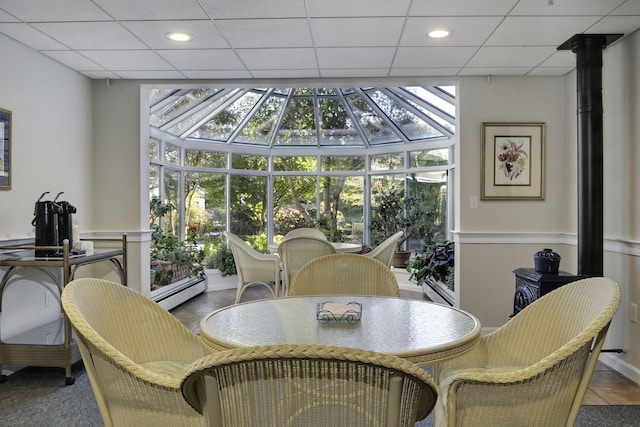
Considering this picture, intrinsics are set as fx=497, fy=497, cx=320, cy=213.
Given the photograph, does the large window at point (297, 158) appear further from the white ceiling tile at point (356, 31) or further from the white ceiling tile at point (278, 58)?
the white ceiling tile at point (356, 31)

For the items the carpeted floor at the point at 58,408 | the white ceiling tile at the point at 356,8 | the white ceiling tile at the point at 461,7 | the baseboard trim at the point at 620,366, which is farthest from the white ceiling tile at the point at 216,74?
the baseboard trim at the point at 620,366

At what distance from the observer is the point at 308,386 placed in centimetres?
96

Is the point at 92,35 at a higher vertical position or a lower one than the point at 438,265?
higher

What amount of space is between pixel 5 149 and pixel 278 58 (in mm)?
2085

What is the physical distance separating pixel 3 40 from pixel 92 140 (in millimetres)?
1291

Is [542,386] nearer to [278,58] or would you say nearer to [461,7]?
[461,7]

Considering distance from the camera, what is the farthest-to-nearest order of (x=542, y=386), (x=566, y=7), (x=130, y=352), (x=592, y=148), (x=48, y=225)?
1. (x=592, y=148)
2. (x=48, y=225)
3. (x=566, y=7)
4. (x=130, y=352)
5. (x=542, y=386)

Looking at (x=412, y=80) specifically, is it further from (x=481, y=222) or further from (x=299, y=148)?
(x=299, y=148)

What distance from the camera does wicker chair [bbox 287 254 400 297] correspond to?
278 cm

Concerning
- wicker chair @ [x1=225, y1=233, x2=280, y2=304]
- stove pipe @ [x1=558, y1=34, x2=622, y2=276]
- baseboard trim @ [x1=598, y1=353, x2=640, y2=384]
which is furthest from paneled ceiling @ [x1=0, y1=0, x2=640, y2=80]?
baseboard trim @ [x1=598, y1=353, x2=640, y2=384]

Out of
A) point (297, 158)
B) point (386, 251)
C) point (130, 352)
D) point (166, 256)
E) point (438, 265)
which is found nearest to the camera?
point (130, 352)

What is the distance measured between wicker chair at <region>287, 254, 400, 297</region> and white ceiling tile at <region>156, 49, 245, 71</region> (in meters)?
1.98

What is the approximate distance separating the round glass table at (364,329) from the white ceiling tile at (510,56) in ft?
8.06

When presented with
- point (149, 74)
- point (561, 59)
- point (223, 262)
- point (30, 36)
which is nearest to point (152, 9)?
point (30, 36)
